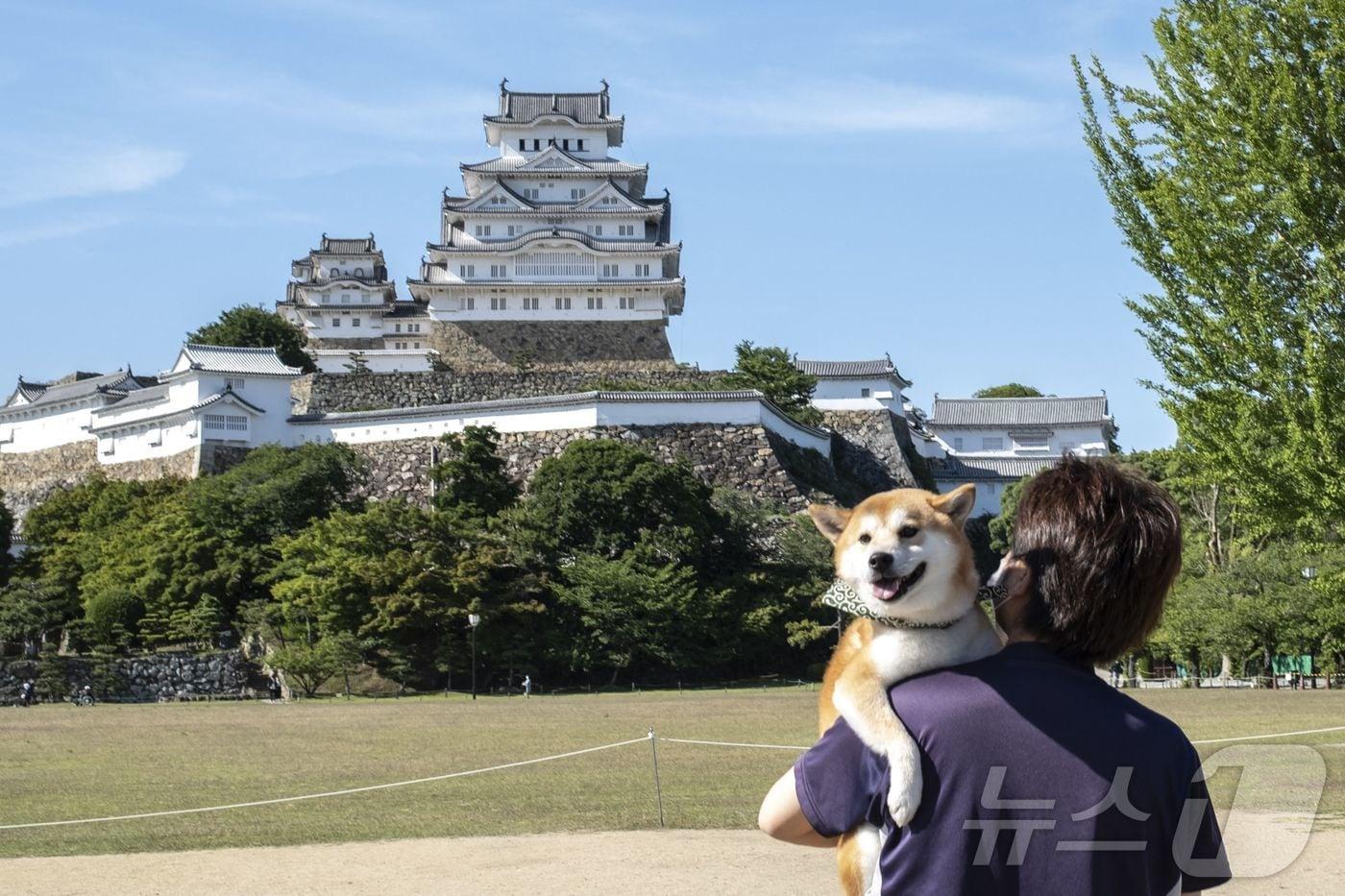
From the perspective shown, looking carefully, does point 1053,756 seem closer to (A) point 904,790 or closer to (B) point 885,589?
(A) point 904,790

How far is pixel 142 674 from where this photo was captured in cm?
3338

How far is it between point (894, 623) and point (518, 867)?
6.53 meters

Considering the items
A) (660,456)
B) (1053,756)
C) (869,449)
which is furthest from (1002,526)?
(1053,756)

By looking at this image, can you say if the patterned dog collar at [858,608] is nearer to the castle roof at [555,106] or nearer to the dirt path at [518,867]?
the dirt path at [518,867]

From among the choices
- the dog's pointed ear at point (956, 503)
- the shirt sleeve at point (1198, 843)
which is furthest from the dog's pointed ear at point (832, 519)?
the shirt sleeve at point (1198, 843)

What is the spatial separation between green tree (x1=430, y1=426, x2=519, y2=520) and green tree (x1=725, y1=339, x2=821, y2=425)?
998 centimetres

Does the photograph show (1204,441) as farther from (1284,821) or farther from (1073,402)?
(1073,402)

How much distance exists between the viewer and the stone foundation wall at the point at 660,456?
40938mm

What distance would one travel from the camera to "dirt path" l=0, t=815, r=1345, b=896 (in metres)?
7.97

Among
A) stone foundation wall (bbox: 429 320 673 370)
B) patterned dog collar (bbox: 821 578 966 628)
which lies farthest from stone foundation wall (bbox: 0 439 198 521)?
patterned dog collar (bbox: 821 578 966 628)

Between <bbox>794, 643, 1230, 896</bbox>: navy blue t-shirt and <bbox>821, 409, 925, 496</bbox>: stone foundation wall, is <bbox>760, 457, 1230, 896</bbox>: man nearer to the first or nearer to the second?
<bbox>794, 643, 1230, 896</bbox>: navy blue t-shirt

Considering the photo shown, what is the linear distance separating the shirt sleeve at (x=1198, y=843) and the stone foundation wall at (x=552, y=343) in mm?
48952

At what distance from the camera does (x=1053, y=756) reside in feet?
8.01

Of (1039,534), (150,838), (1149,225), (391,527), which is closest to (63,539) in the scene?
(391,527)
